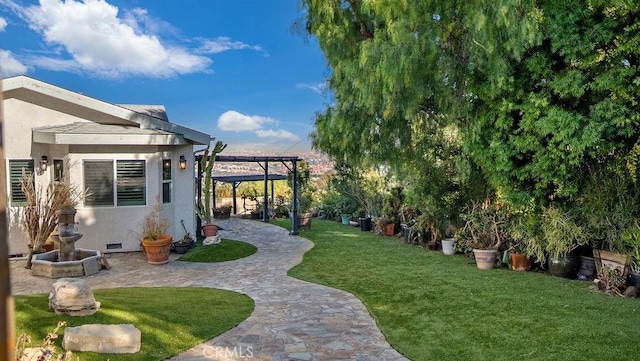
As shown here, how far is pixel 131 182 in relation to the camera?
10.8 m

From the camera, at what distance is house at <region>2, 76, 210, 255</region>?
10086mm

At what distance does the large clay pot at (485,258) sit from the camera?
955 cm

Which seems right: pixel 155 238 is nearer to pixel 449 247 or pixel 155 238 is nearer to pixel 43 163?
pixel 43 163

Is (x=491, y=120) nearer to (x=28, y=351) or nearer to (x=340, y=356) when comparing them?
(x=340, y=356)

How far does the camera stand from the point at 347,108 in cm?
950

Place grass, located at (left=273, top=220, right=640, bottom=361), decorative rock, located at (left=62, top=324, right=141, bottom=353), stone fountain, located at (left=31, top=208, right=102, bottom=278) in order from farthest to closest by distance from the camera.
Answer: stone fountain, located at (left=31, top=208, right=102, bottom=278)
grass, located at (left=273, top=220, right=640, bottom=361)
decorative rock, located at (left=62, top=324, right=141, bottom=353)

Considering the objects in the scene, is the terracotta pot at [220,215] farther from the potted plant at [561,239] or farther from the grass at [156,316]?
A: the potted plant at [561,239]

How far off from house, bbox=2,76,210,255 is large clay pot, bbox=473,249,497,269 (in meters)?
8.23

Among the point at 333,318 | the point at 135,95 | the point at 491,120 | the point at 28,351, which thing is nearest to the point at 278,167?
the point at 135,95

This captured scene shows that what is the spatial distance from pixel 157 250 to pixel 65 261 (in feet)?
6.23

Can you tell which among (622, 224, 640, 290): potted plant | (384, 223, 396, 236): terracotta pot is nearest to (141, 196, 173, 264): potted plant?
(384, 223, 396, 236): terracotta pot

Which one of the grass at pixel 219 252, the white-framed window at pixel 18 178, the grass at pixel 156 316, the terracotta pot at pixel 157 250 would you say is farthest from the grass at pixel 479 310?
the white-framed window at pixel 18 178

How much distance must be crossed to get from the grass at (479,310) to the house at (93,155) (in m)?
4.75

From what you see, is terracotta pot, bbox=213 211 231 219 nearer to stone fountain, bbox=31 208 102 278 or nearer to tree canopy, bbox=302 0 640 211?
stone fountain, bbox=31 208 102 278
